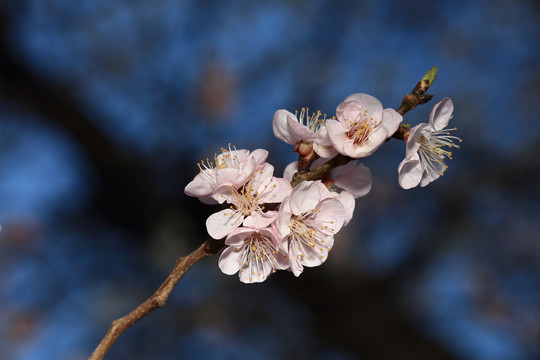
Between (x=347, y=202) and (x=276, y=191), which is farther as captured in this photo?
(x=347, y=202)

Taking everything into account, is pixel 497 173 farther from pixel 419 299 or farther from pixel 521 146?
pixel 419 299

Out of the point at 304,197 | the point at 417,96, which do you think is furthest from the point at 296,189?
the point at 417,96

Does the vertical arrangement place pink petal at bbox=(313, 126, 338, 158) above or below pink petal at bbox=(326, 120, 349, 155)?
above

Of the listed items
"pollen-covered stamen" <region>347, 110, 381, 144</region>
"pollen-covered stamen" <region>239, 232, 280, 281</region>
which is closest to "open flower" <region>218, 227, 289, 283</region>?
"pollen-covered stamen" <region>239, 232, 280, 281</region>

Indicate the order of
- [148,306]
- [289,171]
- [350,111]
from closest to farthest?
[148,306], [350,111], [289,171]

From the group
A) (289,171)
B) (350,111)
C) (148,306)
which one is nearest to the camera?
(148,306)

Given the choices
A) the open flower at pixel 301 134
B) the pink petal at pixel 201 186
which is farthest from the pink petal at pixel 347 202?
the pink petal at pixel 201 186

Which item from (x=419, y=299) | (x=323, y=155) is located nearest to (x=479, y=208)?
(x=419, y=299)

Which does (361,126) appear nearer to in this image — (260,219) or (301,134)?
(301,134)

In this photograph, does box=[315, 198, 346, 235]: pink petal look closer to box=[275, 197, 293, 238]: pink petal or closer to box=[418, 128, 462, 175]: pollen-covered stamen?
box=[275, 197, 293, 238]: pink petal
